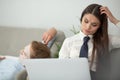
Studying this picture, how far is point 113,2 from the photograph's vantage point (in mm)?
2201

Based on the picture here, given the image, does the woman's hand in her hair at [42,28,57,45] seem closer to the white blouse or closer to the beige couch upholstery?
the white blouse

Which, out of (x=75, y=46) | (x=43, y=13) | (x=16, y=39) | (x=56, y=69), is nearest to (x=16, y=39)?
(x=16, y=39)

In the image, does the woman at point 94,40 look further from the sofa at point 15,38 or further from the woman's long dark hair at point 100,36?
the sofa at point 15,38

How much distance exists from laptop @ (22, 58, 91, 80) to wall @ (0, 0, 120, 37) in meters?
1.51

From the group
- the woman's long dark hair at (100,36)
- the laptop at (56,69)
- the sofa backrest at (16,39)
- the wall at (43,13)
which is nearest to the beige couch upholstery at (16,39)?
the sofa backrest at (16,39)

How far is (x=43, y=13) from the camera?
7.71 feet

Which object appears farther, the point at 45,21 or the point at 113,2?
the point at 45,21

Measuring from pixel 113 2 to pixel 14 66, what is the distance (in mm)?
1287

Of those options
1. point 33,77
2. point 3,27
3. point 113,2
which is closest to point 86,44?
point 33,77

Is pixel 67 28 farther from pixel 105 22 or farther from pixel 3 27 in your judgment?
pixel 105 22

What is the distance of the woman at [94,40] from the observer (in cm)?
127

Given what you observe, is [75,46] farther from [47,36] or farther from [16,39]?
[16,39]

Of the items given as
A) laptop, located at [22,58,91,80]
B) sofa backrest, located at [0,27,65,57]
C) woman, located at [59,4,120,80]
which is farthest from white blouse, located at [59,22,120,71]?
sofa backrest, located at [0,27,65,57]

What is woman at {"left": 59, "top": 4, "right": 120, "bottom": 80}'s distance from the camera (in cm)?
127
